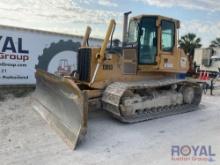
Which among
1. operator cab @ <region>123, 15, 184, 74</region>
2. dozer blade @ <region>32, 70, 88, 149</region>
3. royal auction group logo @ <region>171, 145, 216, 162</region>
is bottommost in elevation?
royal auction group logo @ <region>171, 145, 216, 162</region>

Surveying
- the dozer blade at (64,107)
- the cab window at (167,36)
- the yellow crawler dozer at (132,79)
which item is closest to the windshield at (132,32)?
the yellow crawler dozer at (132,79)

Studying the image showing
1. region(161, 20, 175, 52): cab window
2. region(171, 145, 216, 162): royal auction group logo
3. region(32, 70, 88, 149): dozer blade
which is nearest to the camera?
region(171, 145, 216, 162): royal auction group logo

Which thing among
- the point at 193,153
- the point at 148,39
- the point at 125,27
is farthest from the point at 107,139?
the point at 125,27

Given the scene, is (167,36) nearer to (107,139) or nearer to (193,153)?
(107,139)

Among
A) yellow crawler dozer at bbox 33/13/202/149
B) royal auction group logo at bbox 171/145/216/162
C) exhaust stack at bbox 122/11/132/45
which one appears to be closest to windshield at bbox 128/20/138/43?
yellow crawler dozer at bbox 33/13/202/149

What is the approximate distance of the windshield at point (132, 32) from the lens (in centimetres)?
790

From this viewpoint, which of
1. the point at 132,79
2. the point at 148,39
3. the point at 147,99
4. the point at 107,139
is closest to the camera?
the point at 107,139

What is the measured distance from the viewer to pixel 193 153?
5.25m

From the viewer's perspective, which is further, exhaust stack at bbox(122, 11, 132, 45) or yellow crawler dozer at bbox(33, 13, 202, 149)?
exhaust stack at bbox(122, 11, 132, 45)

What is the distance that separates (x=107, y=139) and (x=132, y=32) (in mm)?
3223

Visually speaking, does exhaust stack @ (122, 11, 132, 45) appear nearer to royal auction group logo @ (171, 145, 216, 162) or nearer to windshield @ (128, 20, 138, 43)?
windshield @ (128, 20, 138, 43)

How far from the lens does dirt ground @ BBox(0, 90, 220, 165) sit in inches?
196

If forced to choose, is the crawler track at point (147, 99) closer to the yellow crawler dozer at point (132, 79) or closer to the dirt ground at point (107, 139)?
the yellow crawler dozer at point (132, 79)

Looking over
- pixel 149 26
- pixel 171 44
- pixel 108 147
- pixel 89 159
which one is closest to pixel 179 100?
pixel 171 44
